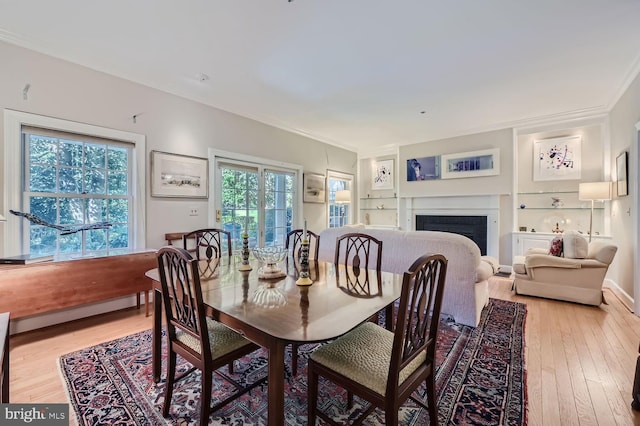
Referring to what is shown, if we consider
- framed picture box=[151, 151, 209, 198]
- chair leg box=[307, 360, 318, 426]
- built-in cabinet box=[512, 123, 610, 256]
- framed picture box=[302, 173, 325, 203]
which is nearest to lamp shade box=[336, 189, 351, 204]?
framed picture box=[302, 173, 325, 203]

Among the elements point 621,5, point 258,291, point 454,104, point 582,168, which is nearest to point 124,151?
point 258,291

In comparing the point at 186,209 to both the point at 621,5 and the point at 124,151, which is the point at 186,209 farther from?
the point at 621,5

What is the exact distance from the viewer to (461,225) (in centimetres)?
559

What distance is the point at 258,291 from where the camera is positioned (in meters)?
1.61

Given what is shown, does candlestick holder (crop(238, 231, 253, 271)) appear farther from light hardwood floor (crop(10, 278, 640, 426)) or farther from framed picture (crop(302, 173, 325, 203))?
framed picture (crop(302, 173, 325, 203))

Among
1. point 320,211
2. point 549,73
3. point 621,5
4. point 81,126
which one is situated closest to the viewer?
point 621,5

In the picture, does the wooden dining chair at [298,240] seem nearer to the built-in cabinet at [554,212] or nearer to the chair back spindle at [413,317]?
the chair back spindle at [413,317]

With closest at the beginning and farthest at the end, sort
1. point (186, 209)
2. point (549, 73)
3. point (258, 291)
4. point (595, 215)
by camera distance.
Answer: point (258, 291)
point (549, 73)
point (186, 209)
point (595, 215)

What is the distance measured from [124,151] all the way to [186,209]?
0.96 meters

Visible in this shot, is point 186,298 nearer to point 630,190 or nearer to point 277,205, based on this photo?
point 277,205

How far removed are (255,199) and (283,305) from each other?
3.45m

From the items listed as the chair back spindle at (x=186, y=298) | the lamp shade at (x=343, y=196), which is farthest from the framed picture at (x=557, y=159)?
the chair back spindle at (x=186, y=298)

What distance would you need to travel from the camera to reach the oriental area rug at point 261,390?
1554 mm

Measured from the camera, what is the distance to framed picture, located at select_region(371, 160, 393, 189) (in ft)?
22.0
